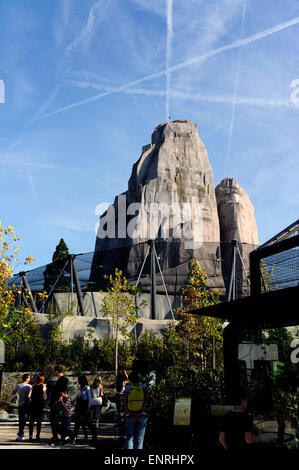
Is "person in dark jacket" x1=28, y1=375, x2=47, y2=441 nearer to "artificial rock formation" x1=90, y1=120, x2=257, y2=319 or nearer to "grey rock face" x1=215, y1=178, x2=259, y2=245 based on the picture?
"artificial rock formation" x1=90, y1=120, x2=257, y2=319

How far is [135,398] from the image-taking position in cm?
893

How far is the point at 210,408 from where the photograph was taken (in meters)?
9.34

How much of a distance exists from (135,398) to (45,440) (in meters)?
4.94

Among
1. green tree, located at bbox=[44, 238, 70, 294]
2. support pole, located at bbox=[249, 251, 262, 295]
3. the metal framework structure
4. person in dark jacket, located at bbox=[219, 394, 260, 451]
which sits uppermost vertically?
green tree, located at bbox=[44, 238, 70, 294]

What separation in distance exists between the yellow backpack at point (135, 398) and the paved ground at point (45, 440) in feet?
7.26

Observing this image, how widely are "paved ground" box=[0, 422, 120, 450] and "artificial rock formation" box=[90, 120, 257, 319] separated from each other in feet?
89.6

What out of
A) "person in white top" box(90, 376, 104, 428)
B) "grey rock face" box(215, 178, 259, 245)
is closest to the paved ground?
"person in white top" box(90, 376, 104, 428)

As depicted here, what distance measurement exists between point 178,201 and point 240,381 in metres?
39.3

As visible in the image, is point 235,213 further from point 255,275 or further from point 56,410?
point 56,410

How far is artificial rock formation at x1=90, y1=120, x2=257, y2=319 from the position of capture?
1764 inches

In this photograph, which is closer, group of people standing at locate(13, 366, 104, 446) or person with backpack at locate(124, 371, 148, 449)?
person with backpack at locate(124, 371, 148, 449)

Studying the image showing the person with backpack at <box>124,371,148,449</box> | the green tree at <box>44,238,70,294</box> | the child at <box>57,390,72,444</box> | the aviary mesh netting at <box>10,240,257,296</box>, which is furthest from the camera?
the aviary mesh netting at <box>10,240,257,296</box>

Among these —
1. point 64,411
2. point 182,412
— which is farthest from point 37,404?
point 182,412
